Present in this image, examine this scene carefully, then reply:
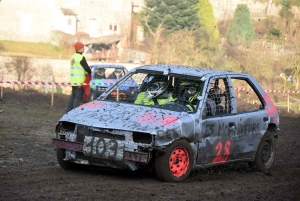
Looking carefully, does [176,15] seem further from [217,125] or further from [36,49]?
[217,125]

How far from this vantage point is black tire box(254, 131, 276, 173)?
1104 cm

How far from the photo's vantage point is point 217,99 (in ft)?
33.6

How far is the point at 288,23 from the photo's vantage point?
164ft

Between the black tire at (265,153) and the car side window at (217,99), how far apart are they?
1013 mm

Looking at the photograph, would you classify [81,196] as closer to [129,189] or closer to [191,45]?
[129,189]

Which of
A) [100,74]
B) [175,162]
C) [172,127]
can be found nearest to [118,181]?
[175,162]

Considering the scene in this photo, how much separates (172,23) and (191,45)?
15786mm

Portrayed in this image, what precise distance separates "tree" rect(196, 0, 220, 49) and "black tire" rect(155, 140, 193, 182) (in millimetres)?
48464

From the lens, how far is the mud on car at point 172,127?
8.95m

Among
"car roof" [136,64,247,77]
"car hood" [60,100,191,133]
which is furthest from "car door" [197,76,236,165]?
"car hood" [60,100,191,133]

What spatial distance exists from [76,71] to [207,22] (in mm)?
46219

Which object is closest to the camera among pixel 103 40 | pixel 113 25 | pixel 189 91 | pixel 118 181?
pixel 118 181

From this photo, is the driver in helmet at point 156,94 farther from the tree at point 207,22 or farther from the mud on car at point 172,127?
the tree at point 207,22

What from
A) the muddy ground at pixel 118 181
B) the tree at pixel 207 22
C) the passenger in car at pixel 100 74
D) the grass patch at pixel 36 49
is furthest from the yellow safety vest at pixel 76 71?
the grass patch at pixel 36 49
